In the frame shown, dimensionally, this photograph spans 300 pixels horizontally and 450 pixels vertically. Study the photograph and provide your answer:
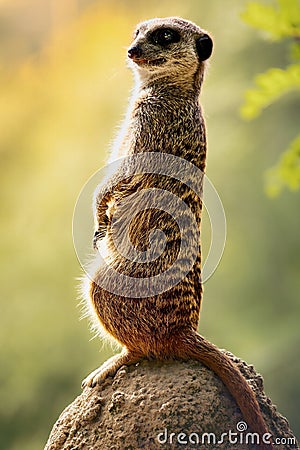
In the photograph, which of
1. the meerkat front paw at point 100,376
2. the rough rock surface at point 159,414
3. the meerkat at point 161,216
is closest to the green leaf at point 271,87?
the meerkat at point 161,216

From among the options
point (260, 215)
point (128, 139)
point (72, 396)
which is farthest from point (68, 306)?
point (128, 139)

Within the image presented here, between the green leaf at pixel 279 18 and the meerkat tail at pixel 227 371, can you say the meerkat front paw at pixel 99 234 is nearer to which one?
the meerkat tail at pixel 227 371

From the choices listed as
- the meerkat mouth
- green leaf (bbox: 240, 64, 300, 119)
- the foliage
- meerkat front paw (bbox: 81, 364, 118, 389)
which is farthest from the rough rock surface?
the meerkat mouth

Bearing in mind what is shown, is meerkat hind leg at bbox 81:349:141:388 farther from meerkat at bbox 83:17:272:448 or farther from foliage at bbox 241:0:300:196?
foliage at bbox 241:0:300:196

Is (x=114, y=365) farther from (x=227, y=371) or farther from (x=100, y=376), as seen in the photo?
(x=227, y=371)

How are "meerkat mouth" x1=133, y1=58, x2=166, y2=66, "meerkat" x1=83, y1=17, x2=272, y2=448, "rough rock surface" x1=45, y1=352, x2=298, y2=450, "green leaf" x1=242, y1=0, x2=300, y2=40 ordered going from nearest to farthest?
"green leaf" x1=242, y1=0, x2=300, y2=40 → "rough rock surface" x1=45, y1=352, x2=298, y2=450 → "meerkat" x1=83, y1=17, x2=272, y2=448 → "meerkat mouth" x1=133, y1=58, x2=166, y2=66

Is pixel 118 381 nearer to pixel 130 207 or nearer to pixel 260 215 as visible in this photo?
pixel 130 207

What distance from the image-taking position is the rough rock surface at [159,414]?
6.23 ft

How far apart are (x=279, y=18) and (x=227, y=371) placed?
2.96ft

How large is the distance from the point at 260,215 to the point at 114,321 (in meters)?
3.16

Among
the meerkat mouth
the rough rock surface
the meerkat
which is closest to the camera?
the rough rock surface

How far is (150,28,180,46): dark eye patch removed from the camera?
217 centimetres

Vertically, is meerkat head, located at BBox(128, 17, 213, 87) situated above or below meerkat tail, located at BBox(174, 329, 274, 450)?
above

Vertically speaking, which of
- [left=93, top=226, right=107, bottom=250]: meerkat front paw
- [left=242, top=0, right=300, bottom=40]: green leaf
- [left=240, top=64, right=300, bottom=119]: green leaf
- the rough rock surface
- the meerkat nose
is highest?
the meerkat nose
